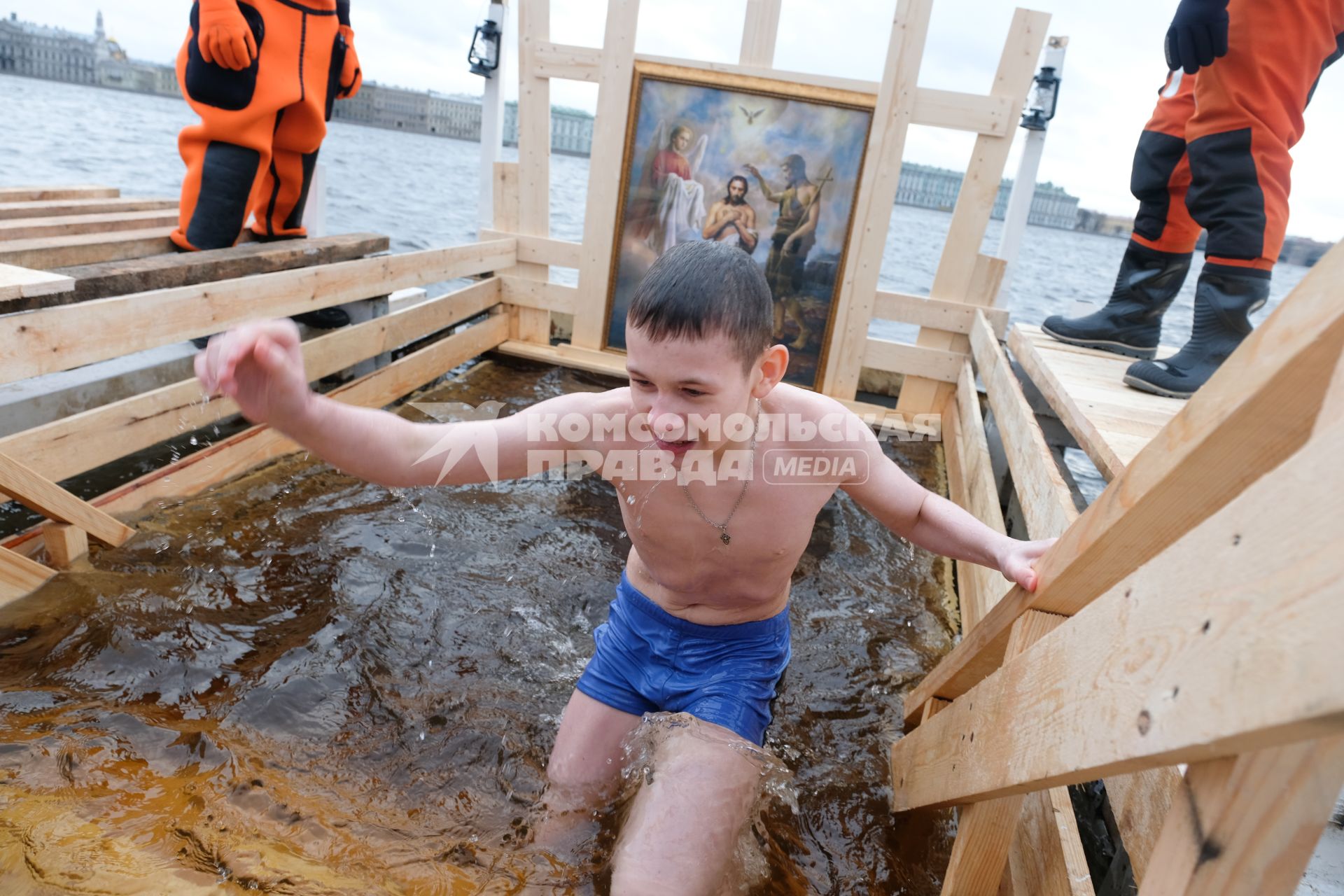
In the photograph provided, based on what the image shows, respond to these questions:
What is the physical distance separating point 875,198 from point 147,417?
474cm

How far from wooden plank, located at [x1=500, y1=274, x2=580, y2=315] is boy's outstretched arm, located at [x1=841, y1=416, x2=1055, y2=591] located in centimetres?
483

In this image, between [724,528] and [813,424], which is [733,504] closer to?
[724,528]

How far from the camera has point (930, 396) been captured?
637 centimetres

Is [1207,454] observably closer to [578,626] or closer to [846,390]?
[578,626]

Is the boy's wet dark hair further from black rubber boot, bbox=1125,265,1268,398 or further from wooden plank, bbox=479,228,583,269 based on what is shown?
wooden plank, bbox=479,228,583,269

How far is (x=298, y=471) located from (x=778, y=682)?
2752 mm

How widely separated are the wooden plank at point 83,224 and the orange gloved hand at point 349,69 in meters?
1.35

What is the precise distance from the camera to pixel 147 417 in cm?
354

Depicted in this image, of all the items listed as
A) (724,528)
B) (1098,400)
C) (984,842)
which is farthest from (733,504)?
(1098,400)

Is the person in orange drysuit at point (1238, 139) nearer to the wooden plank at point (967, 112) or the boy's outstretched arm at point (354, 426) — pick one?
the boy's outstretched arm at point (354, 426)

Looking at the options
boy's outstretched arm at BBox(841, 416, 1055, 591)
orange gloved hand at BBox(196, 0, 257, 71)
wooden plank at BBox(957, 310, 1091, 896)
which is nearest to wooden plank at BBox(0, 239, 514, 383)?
orange gloved hand at BBox(196, 0, 257, 71)

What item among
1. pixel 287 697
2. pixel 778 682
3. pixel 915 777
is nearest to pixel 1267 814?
pixel 915 777

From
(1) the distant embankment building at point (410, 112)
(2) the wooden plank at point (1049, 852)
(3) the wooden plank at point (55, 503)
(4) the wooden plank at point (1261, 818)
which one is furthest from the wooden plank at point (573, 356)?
(1) the distant embankment building at point (410, 112)

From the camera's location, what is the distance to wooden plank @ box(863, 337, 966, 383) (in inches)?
244
